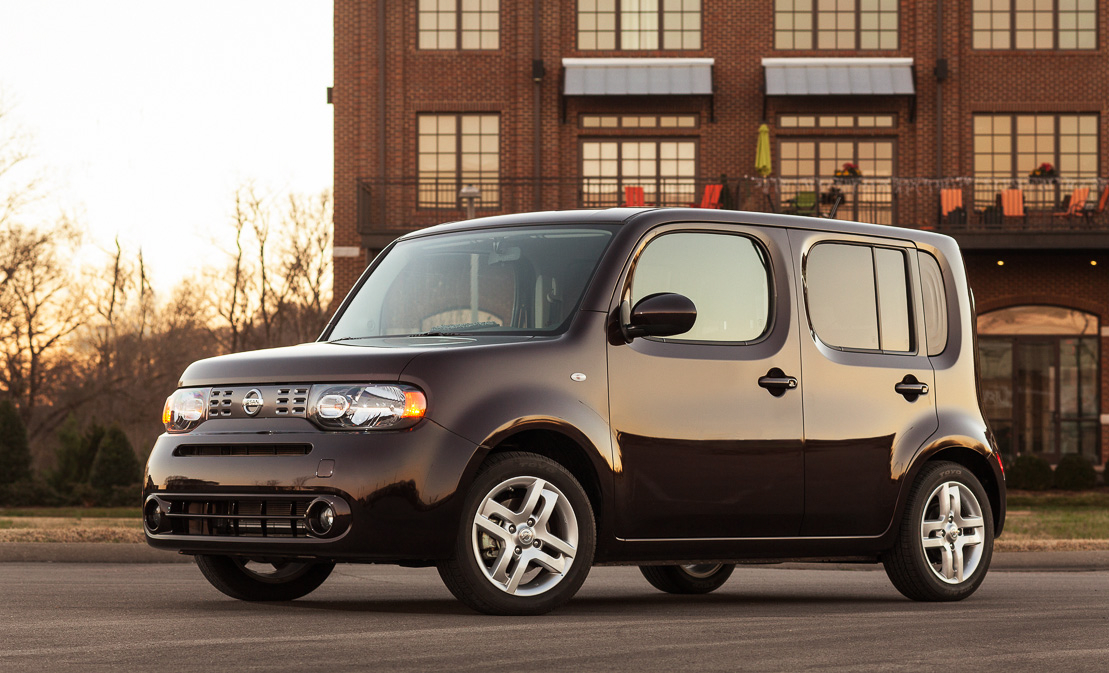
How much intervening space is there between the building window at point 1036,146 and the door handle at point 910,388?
81.0 ft

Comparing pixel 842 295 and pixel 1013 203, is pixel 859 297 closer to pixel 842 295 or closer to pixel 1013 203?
pixel 842 295

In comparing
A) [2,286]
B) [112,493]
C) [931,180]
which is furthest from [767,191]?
[2,286]

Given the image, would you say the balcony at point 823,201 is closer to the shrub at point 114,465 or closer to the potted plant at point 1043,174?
the potted plant at point 1043,174

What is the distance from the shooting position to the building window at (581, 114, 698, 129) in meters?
32.8

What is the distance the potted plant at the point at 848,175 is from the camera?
31089 mm

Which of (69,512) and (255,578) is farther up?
(255,578)

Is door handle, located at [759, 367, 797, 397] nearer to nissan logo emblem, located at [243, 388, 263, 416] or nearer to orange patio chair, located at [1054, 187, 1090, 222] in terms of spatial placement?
nissan logo emblem, located at [243, 388, 263, 416]

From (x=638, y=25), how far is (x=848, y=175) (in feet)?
18.2

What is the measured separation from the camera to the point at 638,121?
1293 inches

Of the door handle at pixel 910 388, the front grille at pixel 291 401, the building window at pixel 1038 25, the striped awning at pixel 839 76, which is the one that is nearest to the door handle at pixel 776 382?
the door handle at pixel 910 388

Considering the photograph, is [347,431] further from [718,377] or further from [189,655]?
[718,377]

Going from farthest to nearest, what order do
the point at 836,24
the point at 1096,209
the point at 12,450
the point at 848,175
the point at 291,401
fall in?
the point at 836,24
the point at 848,175
the point at 1096,209
the point at 12,450
the point at 291,401

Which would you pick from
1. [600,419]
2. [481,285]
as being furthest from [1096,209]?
[600,419]

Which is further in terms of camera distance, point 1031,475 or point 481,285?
point 1031,475
